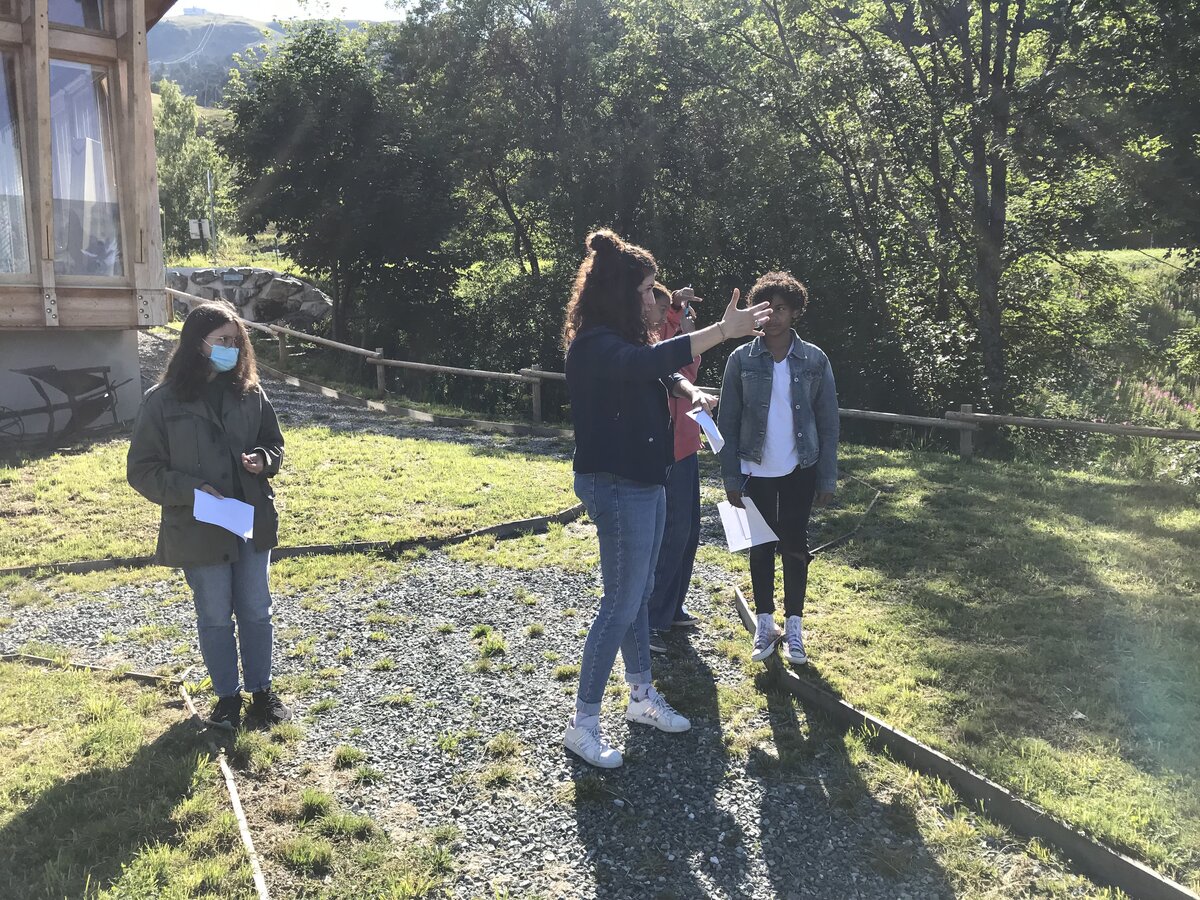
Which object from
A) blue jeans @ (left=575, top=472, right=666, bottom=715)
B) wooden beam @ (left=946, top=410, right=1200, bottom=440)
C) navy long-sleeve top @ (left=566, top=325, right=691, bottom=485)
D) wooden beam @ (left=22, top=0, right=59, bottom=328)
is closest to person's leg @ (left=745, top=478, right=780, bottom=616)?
blue jeans @ (left=575, top=472, right=666, bottom=715)

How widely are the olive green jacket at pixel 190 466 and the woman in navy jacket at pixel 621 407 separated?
56.5 inches

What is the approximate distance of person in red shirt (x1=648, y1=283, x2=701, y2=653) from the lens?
428 cm

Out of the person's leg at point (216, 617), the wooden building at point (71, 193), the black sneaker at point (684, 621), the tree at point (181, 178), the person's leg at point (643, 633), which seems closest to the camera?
the person's leg at point (643, 633)

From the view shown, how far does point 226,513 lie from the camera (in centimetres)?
349

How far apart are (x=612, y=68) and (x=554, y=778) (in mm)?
Answer: 18512

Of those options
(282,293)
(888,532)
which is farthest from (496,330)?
(888,532)

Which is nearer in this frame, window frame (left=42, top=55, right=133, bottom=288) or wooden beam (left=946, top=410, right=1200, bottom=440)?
wooden beam (left=946, top=410, right=1200, bottom=440)

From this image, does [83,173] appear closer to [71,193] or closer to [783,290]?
[71,193]

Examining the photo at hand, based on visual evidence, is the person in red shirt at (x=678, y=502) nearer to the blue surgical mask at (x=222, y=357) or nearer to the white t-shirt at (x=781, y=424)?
the white t-shirt at (x=781, y=424)

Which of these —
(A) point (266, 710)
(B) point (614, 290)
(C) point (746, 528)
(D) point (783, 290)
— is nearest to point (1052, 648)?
(C) point (746, 528)

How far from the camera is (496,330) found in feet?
69.3

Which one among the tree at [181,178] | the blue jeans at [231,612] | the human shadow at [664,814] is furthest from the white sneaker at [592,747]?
the tree at [181,178]

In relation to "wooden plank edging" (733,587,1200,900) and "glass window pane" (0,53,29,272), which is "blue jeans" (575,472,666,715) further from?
"glass window pane" (0,53,29,272)

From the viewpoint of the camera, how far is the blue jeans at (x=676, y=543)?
14.5ft
